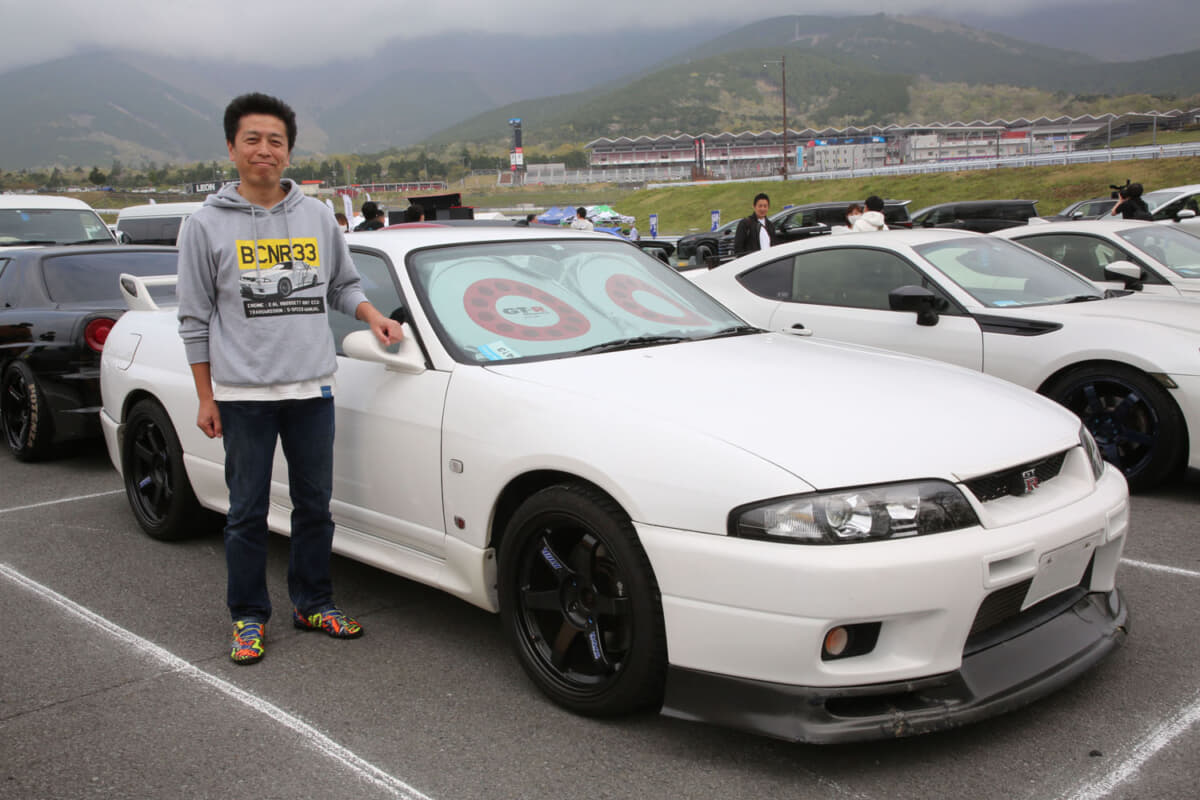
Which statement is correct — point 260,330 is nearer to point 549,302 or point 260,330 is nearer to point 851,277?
point 549,302

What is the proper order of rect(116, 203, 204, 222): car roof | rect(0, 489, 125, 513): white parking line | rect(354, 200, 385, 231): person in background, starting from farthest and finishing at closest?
rect(116, 203, 204, 222): car roof
rect(354, 200, 385, 231): person in background
rect(0, 489, 125, 513): white parking line

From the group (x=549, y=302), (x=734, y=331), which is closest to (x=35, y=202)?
(x=549, y=302)

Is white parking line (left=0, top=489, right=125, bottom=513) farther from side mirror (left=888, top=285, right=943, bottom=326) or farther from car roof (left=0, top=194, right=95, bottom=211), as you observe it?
car roof (left=0, top=194, right=95, bottom=211)

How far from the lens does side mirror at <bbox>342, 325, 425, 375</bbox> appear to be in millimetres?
3295

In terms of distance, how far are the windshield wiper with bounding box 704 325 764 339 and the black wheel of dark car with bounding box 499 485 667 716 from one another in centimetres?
125

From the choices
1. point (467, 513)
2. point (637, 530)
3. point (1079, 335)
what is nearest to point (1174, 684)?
point (637, 530)

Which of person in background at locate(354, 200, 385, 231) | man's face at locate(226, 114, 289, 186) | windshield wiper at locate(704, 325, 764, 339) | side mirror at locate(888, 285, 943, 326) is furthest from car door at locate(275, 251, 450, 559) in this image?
person in background at locate(354, 200, 385, 231)

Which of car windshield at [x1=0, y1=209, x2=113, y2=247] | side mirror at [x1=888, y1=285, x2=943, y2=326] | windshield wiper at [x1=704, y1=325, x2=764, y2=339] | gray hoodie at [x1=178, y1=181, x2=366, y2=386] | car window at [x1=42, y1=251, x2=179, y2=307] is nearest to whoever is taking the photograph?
gray hoodie at [x1=178, y1=181, x2=366, y2=386]

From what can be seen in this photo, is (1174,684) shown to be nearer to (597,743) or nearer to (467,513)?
(597,743)

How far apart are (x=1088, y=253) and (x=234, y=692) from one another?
6.83 metres

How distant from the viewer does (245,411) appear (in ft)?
10.7

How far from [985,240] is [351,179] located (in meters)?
156

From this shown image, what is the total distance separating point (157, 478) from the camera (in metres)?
4.79

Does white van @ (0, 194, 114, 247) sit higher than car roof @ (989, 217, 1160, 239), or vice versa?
white van @ (0, 194, 114, 247)
